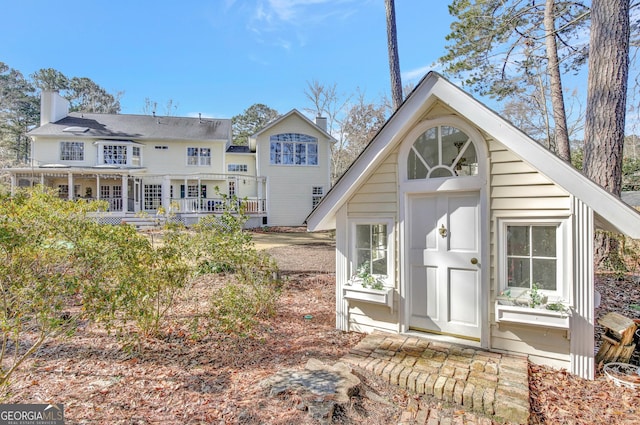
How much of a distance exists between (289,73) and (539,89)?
68.4 ft

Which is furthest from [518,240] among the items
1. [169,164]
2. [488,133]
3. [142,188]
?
[142,188]

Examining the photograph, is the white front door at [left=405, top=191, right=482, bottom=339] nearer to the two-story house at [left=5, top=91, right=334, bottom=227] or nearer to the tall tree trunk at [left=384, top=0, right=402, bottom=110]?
the tall tree trunk at [left=384, top=0, right=402, bottom=110]

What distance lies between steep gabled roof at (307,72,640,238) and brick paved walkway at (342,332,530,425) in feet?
6.21

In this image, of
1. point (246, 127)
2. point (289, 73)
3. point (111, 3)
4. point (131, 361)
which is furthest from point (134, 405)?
point (246, 127)

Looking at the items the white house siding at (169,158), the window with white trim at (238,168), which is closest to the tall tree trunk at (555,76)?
the white house siding at (169,158)

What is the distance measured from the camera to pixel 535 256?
3.70 metres

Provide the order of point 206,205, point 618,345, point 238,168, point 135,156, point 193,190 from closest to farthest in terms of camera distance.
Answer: point 618,345 < point 206,205 < point 135,156 < point 193,190 < point 238,168

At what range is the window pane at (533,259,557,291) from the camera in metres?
3.63

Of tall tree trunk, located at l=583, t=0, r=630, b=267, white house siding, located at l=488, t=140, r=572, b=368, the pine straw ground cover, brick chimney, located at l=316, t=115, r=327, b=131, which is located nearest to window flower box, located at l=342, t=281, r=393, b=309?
the pine straw ground cover

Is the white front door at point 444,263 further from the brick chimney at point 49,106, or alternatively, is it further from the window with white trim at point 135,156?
the brick chimney at point 49,106

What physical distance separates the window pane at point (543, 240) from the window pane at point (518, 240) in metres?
0.07

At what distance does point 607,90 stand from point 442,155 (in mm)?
4894

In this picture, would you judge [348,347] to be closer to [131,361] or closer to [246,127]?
[131,361]

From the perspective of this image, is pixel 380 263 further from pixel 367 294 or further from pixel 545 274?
pixel 545 274
